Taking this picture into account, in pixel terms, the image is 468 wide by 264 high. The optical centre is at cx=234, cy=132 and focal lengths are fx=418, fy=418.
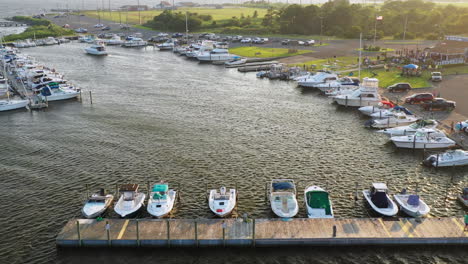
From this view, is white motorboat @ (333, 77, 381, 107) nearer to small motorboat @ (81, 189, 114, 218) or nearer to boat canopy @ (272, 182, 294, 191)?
boat canopy @ (272, 182, 294, 191)

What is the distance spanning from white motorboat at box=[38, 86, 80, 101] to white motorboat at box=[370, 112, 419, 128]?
5938 centimetres

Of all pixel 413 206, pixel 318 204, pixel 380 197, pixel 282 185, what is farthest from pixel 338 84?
pixel 318 204

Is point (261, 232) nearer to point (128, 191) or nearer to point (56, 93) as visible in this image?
point (128, 191)

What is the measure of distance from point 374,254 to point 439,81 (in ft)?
207

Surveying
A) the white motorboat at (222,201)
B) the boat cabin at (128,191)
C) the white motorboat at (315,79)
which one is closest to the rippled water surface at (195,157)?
the white motorboat at (222,201)

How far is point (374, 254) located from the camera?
117ft

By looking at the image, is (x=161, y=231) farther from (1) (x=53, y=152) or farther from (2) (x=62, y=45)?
(2) (x=62, y=45)

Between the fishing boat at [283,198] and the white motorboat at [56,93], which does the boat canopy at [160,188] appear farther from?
the white motorboat at [56,93]

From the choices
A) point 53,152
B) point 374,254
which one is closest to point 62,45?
point 53,152

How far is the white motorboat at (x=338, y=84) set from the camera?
87.4m

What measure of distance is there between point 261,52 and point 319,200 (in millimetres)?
102942

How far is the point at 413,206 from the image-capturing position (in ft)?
135

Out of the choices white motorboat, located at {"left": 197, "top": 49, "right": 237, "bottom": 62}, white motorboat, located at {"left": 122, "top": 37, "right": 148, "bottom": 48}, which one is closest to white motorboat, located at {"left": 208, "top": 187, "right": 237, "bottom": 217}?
white motorboat, located at {"left": 197, "top": 49, "right": 237, "bottom": 62}

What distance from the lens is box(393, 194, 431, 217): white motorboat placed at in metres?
40.3
